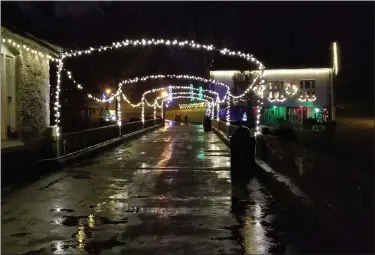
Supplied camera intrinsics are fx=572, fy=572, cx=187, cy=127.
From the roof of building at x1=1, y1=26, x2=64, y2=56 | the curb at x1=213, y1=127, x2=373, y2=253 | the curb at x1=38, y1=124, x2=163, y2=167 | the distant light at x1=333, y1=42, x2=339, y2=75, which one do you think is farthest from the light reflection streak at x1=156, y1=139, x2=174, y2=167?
the distant light at x1=333, y1=42, x2=339, y2=75

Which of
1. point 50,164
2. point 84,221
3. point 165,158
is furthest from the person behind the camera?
point 165,158

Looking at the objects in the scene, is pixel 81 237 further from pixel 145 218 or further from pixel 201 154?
pixel 201 154

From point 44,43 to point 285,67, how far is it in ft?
161

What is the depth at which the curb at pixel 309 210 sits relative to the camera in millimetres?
7539

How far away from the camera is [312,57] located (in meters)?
68.1

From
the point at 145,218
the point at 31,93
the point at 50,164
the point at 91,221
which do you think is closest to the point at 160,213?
the point at 145,218

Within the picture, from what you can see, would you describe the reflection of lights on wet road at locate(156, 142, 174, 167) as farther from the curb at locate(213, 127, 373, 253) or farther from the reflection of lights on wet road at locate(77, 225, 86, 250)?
the reflection of lights on wet road at locate(77, 225, 86, 250)

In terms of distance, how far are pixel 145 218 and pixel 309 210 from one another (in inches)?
105

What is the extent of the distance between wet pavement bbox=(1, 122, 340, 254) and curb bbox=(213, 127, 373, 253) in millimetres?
230

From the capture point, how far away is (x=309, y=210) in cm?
923

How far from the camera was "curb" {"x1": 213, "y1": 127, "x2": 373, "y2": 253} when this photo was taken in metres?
7.54

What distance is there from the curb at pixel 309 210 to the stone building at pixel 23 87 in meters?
8.10

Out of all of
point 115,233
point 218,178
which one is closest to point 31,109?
point 218,178

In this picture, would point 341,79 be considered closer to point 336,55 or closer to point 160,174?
point 336,55
